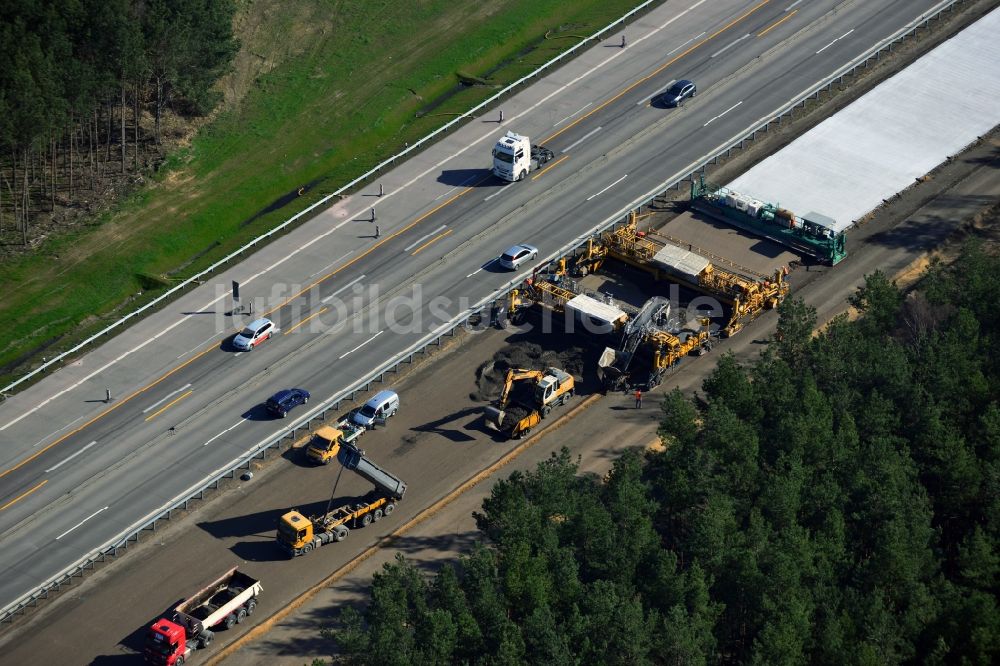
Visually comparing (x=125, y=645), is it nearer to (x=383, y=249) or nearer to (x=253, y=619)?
(x=253, y=619)

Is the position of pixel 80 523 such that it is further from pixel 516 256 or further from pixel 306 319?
pixel 516 256

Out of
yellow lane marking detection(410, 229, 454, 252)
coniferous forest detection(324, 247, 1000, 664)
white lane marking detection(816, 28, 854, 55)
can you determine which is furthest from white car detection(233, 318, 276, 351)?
white lane marking detection(816, 28, 854, 55)

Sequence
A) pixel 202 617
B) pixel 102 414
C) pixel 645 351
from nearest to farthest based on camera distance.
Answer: pixel 202 617 < pixel 102 414 < pixel 645 351

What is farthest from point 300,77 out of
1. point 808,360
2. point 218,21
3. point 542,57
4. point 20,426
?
point 808,360

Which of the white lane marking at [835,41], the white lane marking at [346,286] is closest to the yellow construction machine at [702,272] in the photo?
the white lane marking at [346,286]

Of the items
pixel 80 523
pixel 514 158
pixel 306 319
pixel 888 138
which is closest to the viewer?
pixel 80 523

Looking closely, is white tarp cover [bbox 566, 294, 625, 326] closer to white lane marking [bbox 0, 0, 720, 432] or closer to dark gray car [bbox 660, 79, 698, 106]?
white lane marking [bbox 0, 0, 720, 432]

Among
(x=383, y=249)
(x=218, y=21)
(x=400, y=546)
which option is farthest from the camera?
(x=218, y=21)

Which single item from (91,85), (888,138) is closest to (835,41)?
(888,138)

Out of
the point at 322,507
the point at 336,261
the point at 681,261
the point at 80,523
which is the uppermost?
the point at 681,261
